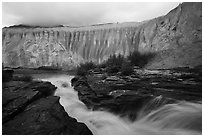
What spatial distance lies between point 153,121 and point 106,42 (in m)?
18.2

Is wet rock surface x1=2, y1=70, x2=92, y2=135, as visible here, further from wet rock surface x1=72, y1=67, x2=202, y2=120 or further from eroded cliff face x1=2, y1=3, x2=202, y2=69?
eroded cliff face x1=2, y1=3, x2=202, y2=69

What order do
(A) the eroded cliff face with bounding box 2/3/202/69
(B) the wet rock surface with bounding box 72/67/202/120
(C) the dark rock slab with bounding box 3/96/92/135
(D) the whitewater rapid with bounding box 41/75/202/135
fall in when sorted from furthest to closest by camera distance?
1. (A) the eroded cliff face with bounding box 2/3/202/69
2. (B) the wet rock surface with bounding box 72/67/202/120
3. (D) the whitewater rapid with bounding box 41/75/202/135
4. (C) the dark rock slab with bounding box 3/96/92/135

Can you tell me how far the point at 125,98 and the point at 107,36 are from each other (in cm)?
1790

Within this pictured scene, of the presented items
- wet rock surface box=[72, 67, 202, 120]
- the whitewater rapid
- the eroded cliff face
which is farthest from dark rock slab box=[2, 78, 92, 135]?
the eroded cliff face

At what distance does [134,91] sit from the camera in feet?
20.7

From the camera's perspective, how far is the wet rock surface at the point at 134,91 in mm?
5699

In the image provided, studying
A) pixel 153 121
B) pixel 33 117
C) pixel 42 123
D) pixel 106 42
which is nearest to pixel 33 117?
pixel 33 117

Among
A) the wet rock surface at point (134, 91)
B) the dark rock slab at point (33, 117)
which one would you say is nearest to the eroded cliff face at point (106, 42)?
the wet rock surface at point (134, 91)

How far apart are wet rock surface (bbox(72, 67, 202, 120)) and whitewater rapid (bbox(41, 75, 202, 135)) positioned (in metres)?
0.25

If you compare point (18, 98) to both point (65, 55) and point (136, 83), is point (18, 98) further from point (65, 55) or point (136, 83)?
point (65, 55)

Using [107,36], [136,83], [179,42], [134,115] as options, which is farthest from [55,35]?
[134,115]

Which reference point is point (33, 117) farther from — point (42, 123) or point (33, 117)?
point (42, 123)

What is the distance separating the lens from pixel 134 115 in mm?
5344

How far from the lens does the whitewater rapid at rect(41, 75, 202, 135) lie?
439 cm
